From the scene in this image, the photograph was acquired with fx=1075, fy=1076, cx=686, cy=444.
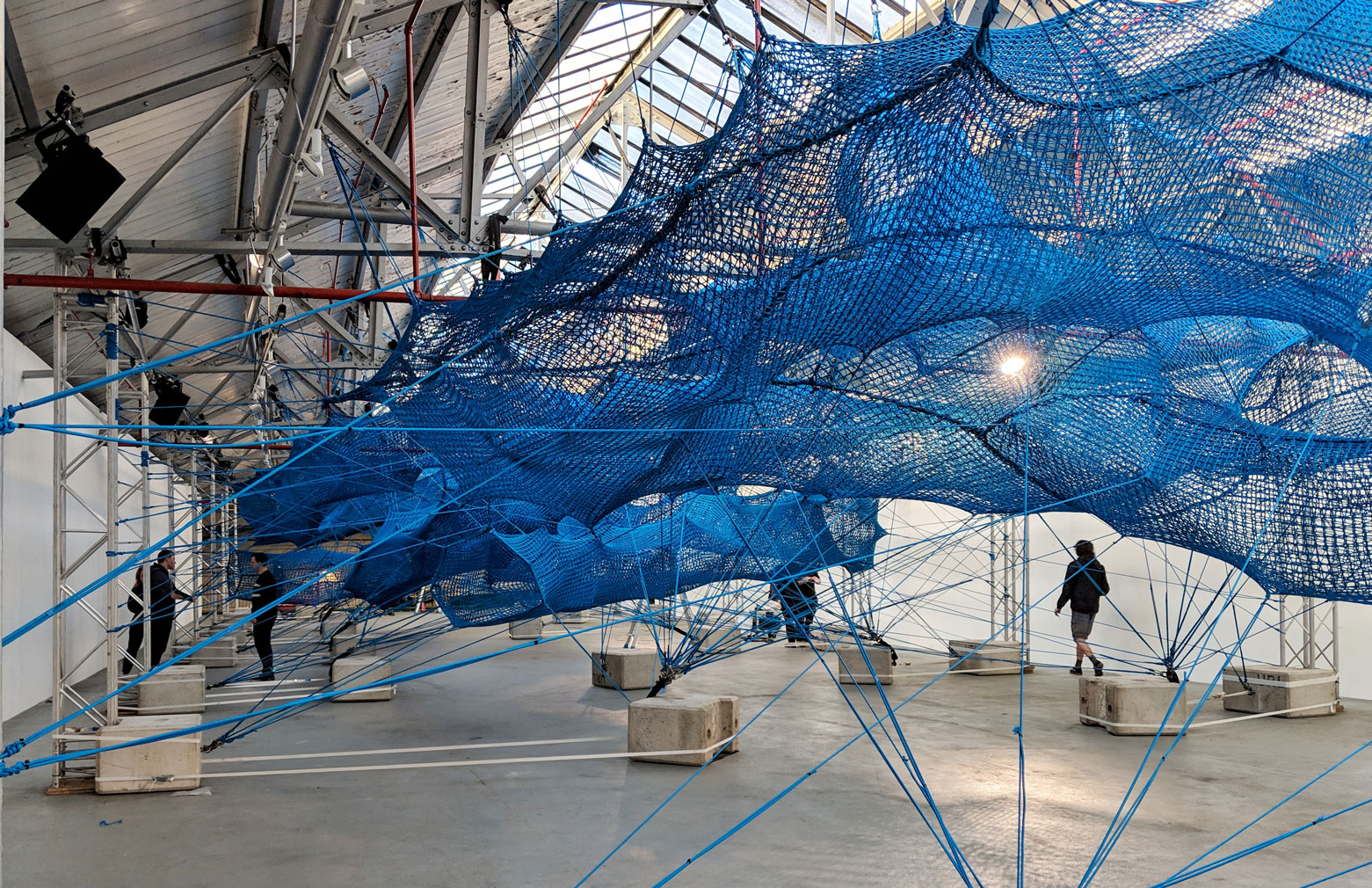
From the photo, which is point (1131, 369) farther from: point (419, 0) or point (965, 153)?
point (419, 0)

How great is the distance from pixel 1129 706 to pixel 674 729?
4.14 meters

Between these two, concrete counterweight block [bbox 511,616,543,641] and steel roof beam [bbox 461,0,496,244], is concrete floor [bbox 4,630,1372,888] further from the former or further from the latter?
concrete counterweight block [bbox 511,616,543,641]

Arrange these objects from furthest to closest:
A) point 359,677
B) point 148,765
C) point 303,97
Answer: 1. point 359,677
2. point 148,765
3. point 303,97

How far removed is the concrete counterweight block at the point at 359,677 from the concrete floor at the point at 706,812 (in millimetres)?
956

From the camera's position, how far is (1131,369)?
5.23 meters

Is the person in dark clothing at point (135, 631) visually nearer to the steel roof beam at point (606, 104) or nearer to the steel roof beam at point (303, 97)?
the steel roof beam at point (606, 104)

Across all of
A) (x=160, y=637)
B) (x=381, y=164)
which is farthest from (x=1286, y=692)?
(x=160, y=637)

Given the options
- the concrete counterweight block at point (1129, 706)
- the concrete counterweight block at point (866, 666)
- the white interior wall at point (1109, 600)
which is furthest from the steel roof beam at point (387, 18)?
the concrete counterweight block at point (866, 666)

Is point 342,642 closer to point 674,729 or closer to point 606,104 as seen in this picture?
point 674,729

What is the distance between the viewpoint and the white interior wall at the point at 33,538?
9.22 metres

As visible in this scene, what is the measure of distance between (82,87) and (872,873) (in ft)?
19.4

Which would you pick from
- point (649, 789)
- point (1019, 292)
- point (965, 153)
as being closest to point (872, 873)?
point (649, 789)

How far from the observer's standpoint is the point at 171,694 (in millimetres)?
9953

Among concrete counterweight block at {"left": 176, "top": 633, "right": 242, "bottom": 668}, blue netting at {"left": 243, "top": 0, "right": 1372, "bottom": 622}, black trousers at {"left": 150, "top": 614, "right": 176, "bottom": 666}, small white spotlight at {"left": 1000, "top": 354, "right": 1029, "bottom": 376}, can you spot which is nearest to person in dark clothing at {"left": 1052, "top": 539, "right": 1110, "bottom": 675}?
blue netting at {"left": 243, "top": 0, "right": 1372, "bottom": 622}
